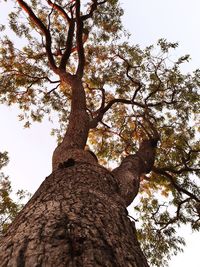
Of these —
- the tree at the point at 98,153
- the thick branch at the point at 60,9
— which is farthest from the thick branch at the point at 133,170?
the thick branch at the point at 60,9

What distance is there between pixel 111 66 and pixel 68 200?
29.8 ft

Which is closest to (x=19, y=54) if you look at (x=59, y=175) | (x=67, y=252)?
(x=59, y=175)

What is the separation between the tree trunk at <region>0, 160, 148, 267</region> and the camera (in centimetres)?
183

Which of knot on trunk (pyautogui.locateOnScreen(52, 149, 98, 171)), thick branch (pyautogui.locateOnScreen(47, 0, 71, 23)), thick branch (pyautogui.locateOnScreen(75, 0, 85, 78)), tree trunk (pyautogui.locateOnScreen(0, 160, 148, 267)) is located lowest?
tree trunk (pyautogui.locateOnScreen(0, 160, 148, 267))

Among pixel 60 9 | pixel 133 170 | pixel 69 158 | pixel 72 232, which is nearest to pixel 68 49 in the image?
pixel 60 9

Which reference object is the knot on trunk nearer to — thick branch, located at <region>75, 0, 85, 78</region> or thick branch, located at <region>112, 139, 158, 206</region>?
thick branch, located at <region>112, 139, 158, 206</region>

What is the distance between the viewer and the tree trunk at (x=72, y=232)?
1.83 meters

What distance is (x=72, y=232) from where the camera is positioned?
2074 millimetres

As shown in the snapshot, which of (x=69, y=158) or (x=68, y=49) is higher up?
(x=68, y=49)

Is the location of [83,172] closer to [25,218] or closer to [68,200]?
[68,200]

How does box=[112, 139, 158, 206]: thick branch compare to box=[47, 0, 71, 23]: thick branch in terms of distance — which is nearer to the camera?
box=[112, 139, 158, 206]: thick branch

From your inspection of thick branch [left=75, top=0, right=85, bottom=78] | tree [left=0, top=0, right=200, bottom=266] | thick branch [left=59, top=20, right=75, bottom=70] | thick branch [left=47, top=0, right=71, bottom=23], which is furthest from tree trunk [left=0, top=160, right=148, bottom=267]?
thick branch [left=47, top=0, right=71, bottom=23]

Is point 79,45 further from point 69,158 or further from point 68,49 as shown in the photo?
point 69,158

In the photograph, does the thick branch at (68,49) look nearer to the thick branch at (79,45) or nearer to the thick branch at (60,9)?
the thick branch at (79,45)
